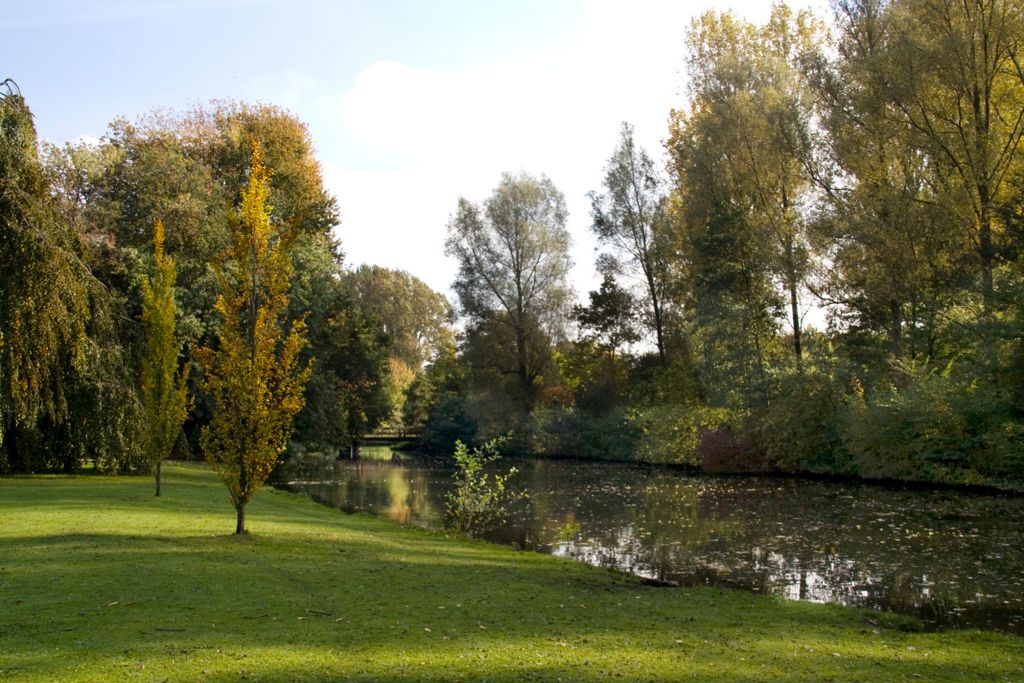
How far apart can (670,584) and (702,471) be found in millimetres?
23600

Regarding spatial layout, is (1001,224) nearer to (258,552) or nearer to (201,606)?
(258,552)

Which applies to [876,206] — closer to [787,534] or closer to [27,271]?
[787,534]

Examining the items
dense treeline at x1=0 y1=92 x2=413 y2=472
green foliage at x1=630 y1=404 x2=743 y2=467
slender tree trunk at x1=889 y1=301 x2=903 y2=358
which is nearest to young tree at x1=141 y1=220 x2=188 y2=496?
dense treeline at x1=0 y1=92 x2=413 y2=472

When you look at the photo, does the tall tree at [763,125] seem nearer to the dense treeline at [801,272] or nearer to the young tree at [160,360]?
the dense treeline at [801,272]

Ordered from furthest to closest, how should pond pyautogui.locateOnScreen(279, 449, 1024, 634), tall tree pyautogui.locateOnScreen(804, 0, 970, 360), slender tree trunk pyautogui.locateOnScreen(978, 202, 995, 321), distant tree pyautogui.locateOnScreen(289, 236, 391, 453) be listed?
distant tree pyautogui.locateOnScreen(289, 236, 391, 453), tall tree pyautogui.locateOnScreen(804, 0, 970, 360), slender tree trunk pyautogui.locateOnScreen(978, 202, 995, 321), pond pyautogui.locateOnScreen(279, 449, 1024, 634)

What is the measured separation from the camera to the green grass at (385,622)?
6242 millimetres

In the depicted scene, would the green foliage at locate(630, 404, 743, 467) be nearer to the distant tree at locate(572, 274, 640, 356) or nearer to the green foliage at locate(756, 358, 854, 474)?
the green foliage at locate(756, 358, 854, 474)

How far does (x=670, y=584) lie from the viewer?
11352 millimetres

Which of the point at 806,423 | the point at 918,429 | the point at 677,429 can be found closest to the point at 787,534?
the point at 918,429

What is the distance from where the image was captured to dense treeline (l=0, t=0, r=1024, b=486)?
68.3 feet

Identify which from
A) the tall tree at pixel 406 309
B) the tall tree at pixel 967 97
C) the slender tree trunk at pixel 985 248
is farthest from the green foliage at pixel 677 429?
the tall tree at pixel 406 309

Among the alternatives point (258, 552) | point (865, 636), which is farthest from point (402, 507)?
point (865, 636)

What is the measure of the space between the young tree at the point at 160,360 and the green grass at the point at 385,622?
13.8 ft

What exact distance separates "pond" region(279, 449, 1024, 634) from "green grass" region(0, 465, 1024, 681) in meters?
1.70
